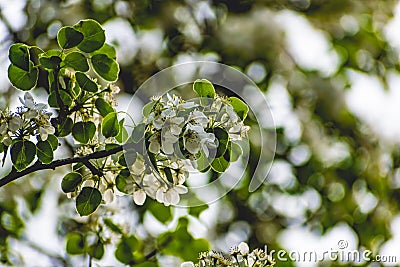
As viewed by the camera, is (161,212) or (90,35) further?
(161,212)

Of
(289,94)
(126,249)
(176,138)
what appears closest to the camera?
(176,138)

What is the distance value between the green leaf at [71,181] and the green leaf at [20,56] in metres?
0.07

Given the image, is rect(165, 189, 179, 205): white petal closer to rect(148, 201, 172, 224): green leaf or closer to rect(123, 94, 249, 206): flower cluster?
rect(123, 94, 249, 206): flower cluster

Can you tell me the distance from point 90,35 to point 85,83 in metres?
0.03

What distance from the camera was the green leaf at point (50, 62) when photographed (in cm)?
44

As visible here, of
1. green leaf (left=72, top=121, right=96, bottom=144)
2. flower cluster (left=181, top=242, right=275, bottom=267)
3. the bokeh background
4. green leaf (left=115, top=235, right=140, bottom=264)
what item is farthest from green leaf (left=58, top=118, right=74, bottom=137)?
the bokeh background

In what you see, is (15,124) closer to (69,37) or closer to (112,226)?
(69,37)

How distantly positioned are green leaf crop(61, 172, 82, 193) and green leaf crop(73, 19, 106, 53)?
76mm

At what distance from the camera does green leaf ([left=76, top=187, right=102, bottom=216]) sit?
434mm

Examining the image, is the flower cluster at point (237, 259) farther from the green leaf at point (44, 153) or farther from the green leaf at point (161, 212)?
the green leaf at point (161, 212)

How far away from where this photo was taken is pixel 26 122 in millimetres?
434

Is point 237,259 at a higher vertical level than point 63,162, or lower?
lower

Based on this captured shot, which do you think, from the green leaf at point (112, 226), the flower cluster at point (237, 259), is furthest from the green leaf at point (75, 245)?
the flower cluster at point (237, 259)

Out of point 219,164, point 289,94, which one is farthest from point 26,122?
point 289,94
